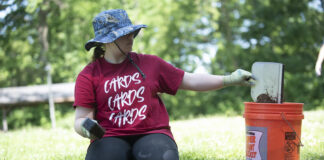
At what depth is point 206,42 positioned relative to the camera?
57.4 ft

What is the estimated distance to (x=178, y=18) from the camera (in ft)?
53.8

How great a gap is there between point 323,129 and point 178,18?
12300 mm

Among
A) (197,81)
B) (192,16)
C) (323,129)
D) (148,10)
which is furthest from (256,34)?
(197,81)

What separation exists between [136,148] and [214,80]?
76 cm

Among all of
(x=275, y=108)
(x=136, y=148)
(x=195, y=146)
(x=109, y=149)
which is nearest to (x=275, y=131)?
(x=275, y=108)

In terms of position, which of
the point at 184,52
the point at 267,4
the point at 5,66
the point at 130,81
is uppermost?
the point at 267,4

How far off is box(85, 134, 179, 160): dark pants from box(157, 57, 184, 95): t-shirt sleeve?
1.22 ft

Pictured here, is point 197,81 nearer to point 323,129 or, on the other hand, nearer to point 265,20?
point 323,129

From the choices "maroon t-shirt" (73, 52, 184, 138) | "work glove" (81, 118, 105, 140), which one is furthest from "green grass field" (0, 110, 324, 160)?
"work glove" (81, 118, 105, 140)

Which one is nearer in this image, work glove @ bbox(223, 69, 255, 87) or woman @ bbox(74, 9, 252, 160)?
woman @ bbox(74, 9, 252, 160)

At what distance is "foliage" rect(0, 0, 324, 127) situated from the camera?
13203 millimetres

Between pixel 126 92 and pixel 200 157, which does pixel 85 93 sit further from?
pixel 200 157

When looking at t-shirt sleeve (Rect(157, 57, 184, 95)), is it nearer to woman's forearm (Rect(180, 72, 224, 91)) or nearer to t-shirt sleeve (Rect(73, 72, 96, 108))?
woman's forearm (Rect(180, 72, 224, 91))

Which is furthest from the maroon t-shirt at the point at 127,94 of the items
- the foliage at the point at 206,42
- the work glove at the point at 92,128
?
the foliage at the point at 206,42
